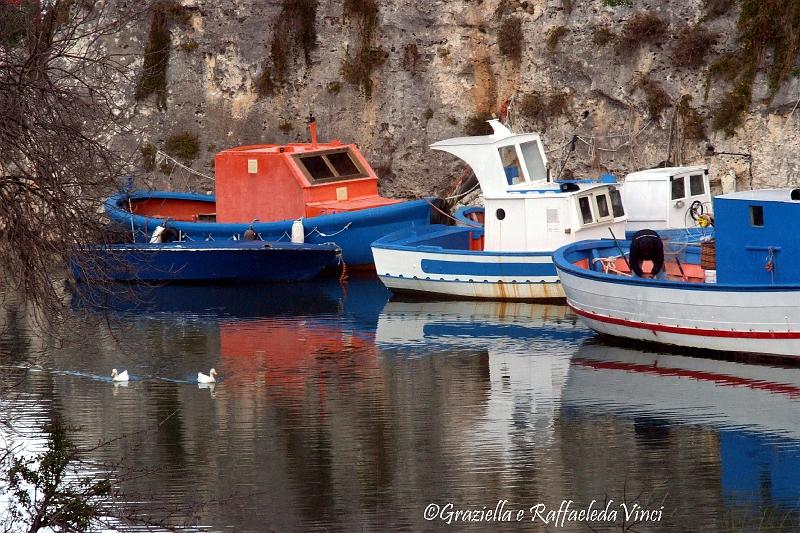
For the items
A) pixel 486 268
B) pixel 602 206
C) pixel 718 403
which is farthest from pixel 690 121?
pixel 718 403

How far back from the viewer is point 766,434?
1534 centimetres

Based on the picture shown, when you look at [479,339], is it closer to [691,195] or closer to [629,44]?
[691,195]

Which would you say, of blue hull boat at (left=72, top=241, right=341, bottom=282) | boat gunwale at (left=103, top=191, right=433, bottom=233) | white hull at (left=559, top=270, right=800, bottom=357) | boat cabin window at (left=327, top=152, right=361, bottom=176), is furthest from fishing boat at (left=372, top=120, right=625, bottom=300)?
boat cabin window at (left=327, top=152, right=361, bottom=176)

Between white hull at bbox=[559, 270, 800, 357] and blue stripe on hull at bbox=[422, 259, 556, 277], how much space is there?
3079 mm

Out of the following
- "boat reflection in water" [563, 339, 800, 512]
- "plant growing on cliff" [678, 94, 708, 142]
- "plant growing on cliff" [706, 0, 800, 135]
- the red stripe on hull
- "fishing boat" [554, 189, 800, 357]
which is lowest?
"boat reflection in water" [563, 339, 800, 512]

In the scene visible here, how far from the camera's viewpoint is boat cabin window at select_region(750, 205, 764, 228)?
61.3 ft

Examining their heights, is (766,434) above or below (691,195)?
below

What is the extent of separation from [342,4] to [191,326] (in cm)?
1356

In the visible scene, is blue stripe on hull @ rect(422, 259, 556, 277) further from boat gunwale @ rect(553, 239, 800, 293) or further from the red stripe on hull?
the red stripe on hull

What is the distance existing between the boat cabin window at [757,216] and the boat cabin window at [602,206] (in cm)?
560

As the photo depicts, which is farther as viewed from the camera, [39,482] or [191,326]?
[191,326]

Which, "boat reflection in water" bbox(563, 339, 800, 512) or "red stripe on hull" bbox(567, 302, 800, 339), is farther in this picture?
"red stripe on hull" bbox(567, 302, 800, 339)

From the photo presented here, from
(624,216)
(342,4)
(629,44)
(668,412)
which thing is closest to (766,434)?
(668,412)

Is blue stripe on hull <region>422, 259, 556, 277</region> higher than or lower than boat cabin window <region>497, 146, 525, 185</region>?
lower
